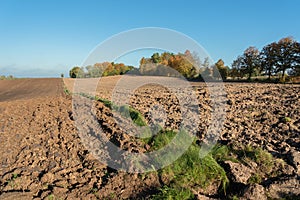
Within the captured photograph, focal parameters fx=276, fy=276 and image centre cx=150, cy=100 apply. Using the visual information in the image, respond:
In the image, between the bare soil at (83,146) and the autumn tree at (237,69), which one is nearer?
the bare soil at (83,146)

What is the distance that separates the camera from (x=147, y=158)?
204 inches

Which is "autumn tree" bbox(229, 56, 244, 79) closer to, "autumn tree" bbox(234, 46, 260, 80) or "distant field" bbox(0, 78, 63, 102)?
"autumn tree" bbox(234, 46, 260, 80)

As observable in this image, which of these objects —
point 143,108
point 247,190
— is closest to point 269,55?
point 143,108

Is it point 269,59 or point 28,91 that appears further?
point 269,59

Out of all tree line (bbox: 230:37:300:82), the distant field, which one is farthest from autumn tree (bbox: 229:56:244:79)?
the distant field

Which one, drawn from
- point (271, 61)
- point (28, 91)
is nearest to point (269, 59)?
point (271, 61)

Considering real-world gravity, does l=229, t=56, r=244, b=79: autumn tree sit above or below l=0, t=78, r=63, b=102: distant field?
above

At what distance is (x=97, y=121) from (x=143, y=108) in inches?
92.8

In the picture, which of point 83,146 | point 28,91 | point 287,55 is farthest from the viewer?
point 287,55

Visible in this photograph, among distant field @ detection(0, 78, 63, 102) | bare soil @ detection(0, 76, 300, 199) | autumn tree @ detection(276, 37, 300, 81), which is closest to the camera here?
bare soil @ detection(0, 76, 300, 199)

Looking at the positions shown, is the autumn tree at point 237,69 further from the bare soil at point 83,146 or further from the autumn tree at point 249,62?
the bare soil at point 83,146

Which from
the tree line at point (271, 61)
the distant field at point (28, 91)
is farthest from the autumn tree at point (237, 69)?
the distant field at point (28, 91)

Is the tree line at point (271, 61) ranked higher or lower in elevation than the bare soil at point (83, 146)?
higher

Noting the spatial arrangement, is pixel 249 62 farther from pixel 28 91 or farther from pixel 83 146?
pixel 83 146
